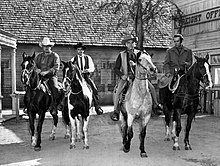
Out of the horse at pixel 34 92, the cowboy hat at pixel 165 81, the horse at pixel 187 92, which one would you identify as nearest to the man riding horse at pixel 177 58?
the cowboy hat at pixel 165 81

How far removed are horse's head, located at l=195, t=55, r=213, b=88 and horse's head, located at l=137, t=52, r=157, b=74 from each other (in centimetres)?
148

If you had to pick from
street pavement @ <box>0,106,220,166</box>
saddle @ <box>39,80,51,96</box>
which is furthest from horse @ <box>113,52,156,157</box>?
saddle @ <box>39,80,51,96</box>

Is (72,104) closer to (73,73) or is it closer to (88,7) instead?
(73,73)

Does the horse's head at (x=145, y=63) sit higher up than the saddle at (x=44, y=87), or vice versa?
the horse's head at (x=145, y=63)

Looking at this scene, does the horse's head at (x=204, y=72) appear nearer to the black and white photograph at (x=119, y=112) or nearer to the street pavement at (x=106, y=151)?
the black and white photograph at (x=119, y=112)

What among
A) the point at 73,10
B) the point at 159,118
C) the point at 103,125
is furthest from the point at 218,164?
the point at 73,10

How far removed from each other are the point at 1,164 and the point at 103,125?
5906 millimetres

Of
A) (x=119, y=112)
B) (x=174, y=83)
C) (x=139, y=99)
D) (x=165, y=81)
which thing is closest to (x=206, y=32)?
(x=165, y=81)

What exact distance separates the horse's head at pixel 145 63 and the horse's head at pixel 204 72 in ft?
4.85

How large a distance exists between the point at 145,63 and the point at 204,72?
5.31 ft

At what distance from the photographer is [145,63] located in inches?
267

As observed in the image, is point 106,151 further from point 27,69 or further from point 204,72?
point 204,72

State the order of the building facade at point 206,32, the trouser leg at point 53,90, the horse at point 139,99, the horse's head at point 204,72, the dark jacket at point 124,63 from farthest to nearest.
Answer: the building facade at point 206,32, the trouser leg at point 53,90, the dark jacket at point 124,63, the horse's head at point 204,72, the horse at point 139,99

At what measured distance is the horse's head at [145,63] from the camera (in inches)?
264
